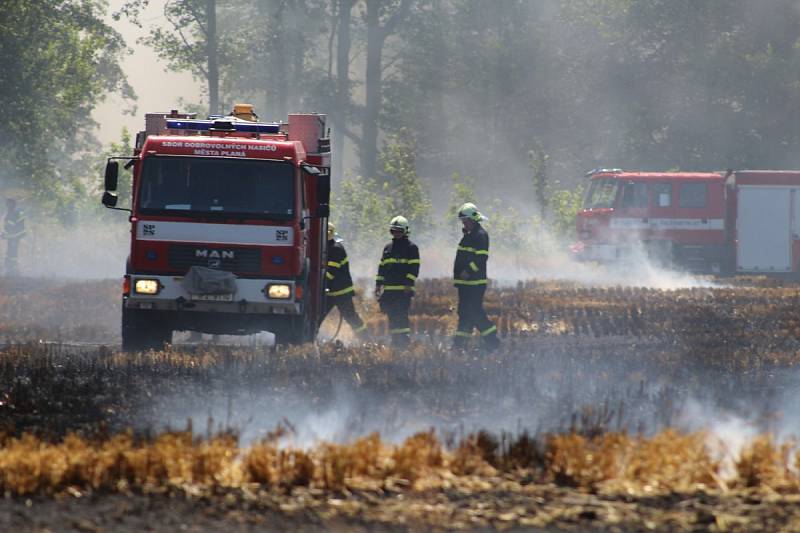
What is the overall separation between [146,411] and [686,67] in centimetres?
4961

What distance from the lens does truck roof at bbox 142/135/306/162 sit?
15.4m

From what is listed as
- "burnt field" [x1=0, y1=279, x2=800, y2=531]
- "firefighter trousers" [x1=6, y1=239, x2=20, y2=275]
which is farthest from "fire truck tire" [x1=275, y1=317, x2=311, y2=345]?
"firefighter trousers" [x1=6, y1=239, x2=20, y2=275]

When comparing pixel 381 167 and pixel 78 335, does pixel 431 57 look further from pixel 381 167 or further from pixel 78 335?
pixel 78 335

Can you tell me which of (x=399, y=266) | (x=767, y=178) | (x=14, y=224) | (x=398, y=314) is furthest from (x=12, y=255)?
(x=398, y=314)

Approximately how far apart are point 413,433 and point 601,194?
26.5 meters

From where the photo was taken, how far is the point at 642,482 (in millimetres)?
7910

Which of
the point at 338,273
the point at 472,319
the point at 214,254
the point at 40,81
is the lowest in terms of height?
the point at 472,319

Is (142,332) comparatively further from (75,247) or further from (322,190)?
(75,247)

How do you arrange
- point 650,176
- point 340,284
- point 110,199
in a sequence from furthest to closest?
point 650,176 → point 340,284 → point 110,199

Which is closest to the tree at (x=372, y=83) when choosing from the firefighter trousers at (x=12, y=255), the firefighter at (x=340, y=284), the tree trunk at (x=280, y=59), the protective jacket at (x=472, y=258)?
the tree trunk at (x=280, y=59)


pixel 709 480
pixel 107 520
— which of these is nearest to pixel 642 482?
pixel 709 480

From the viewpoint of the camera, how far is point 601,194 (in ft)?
118

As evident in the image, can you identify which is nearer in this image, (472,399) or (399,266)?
(472,399)

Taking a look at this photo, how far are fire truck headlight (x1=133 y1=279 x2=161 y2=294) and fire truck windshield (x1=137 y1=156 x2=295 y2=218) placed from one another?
0.75 metres
